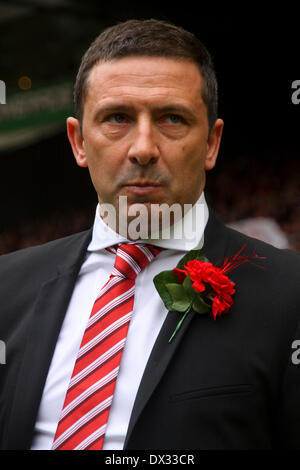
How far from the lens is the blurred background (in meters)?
5.62

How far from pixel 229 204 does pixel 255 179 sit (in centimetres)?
32

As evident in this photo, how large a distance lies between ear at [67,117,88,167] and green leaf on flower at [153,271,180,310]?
1.67 ft

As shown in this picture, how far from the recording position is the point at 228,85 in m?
6.02

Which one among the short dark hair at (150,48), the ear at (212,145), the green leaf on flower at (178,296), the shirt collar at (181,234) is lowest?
the green leaf on flower at (178,296)

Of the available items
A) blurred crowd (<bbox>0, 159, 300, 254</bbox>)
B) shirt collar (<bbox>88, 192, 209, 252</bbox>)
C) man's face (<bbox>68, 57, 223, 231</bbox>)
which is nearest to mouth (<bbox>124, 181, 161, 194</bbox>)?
man's face (<bbox>68, 57, 223, 231</bbox>)

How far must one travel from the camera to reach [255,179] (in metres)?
6.08

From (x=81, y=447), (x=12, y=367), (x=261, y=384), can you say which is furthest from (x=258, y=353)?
(x=12, y=367)

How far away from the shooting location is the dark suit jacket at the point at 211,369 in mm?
1893

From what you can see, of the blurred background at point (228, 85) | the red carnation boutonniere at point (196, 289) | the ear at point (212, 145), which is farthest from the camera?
the blurred background at point (228, 85)

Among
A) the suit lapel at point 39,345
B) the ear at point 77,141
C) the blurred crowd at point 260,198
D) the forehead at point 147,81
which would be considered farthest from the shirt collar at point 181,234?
the blurred crowd at point 260,198

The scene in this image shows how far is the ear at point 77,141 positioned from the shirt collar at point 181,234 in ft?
0.70

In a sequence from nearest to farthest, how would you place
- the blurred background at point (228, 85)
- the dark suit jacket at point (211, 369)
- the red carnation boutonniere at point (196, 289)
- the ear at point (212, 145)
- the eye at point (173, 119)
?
the dark suit jacket at point (211, 369), the red carnation boutonniere at point (196, 289), the eye at point (173, 119), the ear at point (212, 145), the blurred background at point (228, 85)

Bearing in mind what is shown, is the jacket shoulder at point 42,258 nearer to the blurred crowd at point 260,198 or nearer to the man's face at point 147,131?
the man's face at point 147,131

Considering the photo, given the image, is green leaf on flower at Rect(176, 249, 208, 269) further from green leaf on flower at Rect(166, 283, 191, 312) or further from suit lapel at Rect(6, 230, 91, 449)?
suit lapel at Rect(6, 230, 91, 449)
